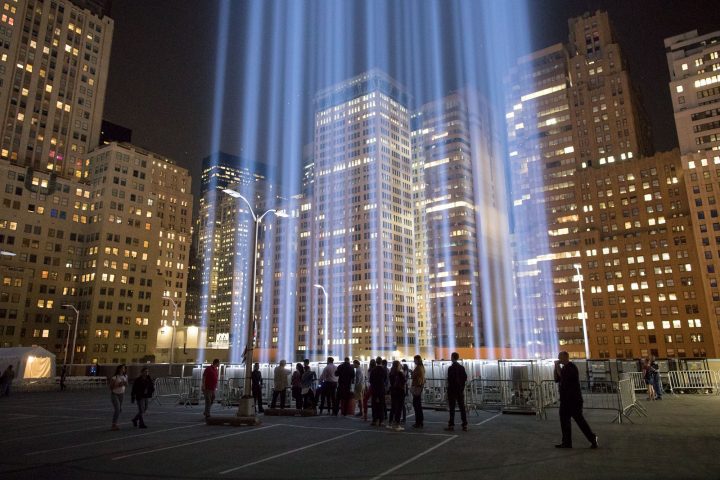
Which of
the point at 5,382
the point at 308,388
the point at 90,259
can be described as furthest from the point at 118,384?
the point at 90,259

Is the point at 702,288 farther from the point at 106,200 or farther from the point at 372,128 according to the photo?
the point at 106,200

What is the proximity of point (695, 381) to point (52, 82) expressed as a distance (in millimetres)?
135775

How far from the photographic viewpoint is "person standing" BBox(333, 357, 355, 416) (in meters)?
18.5

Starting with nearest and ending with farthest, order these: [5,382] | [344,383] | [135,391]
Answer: [135,391] < [344,383] < [5,382]

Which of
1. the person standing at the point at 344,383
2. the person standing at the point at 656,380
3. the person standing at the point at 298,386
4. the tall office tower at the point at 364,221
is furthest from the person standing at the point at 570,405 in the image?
the tall office tower at the point at 364,221

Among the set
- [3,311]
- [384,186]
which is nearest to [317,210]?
[384,186]

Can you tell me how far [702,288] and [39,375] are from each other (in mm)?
135398

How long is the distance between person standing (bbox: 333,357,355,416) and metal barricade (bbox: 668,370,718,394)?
67.6ft

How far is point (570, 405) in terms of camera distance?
1155cm

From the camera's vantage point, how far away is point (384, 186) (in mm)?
165500

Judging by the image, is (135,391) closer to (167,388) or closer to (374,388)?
(374,388)

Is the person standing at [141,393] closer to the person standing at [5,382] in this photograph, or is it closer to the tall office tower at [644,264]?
the person standing at [5,382]

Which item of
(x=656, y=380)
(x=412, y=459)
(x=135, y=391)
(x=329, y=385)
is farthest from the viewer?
(x=656, y=380)

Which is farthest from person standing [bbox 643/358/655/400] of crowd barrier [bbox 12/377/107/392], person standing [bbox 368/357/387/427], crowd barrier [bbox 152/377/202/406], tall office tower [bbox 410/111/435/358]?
tall office tower [bbox 410/111/435/358]
